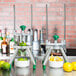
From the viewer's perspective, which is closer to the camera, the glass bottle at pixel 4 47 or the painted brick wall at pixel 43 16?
the glass bottle at pixel 4 47

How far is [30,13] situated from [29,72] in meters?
2.14

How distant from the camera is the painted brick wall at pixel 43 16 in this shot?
10.7 feet

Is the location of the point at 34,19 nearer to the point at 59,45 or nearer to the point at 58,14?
the point at 58,14

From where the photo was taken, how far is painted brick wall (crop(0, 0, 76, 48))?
327 centimetres

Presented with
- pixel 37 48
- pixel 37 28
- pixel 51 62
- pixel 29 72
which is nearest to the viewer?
pixel 29 72

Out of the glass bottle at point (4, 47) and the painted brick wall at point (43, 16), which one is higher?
the painted brick wall at point (43, 16)

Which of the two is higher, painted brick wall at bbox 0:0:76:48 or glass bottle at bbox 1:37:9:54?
painted brick wall at bbox 0:0:76:48

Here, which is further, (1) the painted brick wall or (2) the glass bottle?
(1) the painted brick wall

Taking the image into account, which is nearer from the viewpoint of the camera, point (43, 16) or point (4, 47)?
point (4, 47)

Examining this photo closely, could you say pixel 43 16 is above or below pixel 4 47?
above

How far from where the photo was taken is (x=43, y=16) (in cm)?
329

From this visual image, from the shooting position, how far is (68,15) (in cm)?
328

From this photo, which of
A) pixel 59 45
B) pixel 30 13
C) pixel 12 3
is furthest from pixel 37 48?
pixel 59 45

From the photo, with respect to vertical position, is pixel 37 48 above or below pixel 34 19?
below
